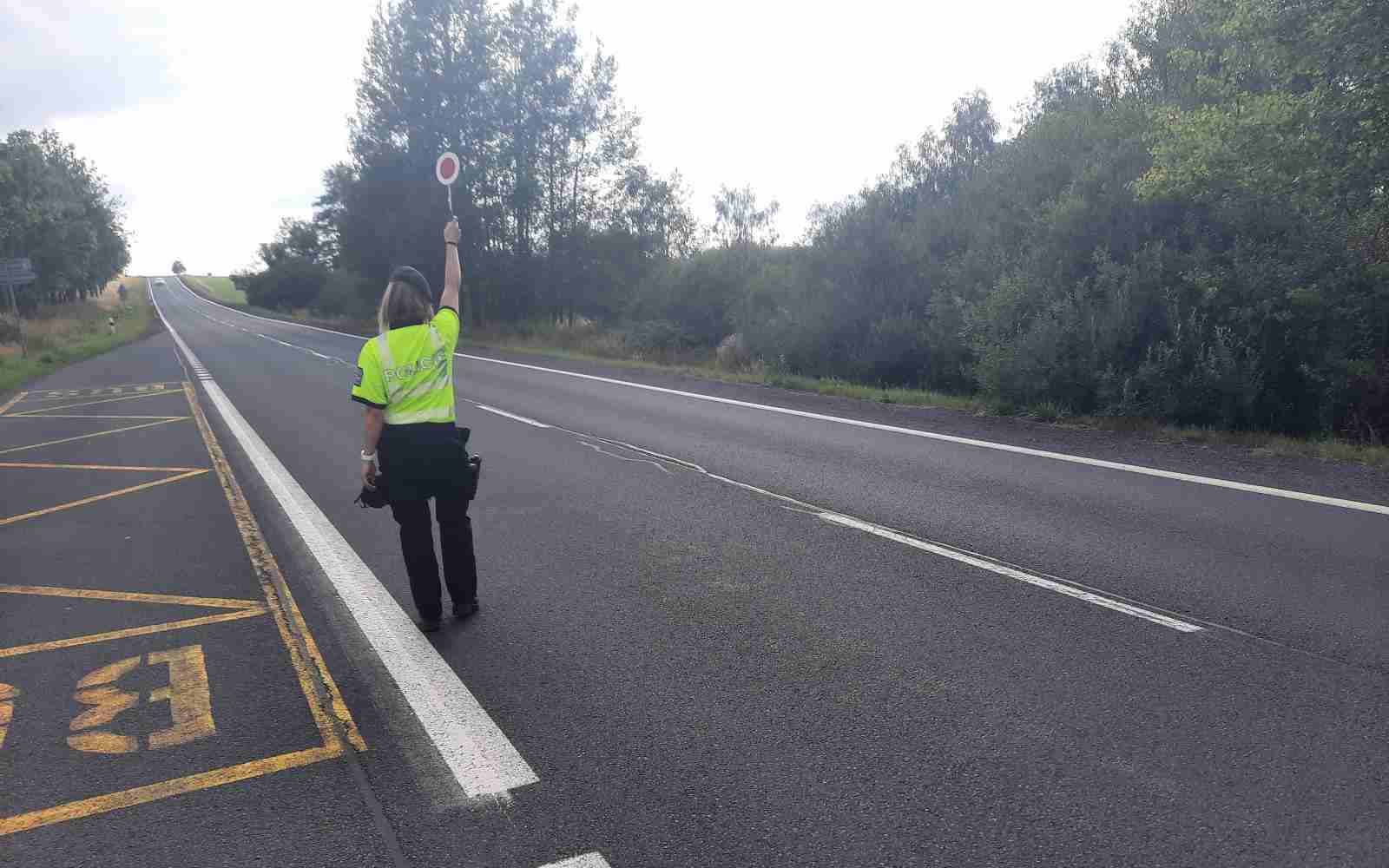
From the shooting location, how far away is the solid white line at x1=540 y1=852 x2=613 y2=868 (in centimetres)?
268

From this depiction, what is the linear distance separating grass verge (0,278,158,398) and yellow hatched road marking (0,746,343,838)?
67.2 ft

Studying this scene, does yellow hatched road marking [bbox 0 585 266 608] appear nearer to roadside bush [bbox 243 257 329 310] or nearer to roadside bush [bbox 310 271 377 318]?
roadside bush [bbox 310 271 377 318]

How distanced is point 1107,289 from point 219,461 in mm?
10700

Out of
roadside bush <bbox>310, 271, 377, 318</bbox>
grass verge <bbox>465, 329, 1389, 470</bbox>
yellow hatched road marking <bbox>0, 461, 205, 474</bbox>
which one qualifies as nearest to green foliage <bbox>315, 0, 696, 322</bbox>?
roadside bush <bbox>310, 271, 377, 318</bbox>

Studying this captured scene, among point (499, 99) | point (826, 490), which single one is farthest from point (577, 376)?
point (499, 99)

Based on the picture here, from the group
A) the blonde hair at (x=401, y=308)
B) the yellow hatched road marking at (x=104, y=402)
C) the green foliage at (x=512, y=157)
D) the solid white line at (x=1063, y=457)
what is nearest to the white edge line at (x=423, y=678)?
the blonde hair at (x=401, y=308)

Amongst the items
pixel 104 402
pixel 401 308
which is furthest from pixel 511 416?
pixel 104 402

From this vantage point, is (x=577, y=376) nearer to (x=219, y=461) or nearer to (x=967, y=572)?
(x=219, y=461)

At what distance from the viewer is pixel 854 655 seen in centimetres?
415

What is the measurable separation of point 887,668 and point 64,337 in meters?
44.4

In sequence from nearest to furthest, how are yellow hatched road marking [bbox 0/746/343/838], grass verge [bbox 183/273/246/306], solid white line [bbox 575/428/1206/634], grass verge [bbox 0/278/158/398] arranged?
yellow hatched road marking [bbox 0/746/343/838] < solid white line [bbox 575/428/1206/634] < grass verge [bbox 0/278/158/398] < grass verge [bbox 183/273/246/306]

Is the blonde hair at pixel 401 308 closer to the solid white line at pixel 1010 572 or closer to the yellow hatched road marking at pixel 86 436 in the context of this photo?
the solid white line at pixel 1010 572

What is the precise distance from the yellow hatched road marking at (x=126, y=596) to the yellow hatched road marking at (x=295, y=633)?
181 millimetres

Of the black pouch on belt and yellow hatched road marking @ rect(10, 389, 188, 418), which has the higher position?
the black pouch on belt
